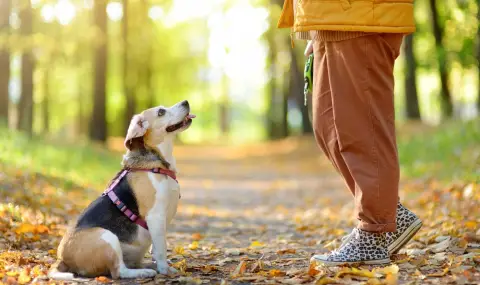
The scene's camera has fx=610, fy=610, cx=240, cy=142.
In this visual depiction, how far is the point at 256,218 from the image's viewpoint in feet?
30.5

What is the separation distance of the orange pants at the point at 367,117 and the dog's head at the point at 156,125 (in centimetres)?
135

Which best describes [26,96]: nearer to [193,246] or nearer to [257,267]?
[193,246]

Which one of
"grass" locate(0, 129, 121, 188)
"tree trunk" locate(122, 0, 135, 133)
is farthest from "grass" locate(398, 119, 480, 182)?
"tree trunk" locate(122, 0, 135, 133)

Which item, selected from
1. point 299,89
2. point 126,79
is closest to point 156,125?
point 299,89

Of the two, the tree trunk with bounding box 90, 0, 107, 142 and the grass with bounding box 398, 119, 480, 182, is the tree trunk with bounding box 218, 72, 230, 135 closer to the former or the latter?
the tree trunk with bounding box 90, 0, 107, 142

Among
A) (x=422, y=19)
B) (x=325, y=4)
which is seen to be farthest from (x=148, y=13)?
(x=325, y=4)

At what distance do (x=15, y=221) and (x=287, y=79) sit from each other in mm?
28242

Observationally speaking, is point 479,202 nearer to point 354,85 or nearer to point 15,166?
point 354,85

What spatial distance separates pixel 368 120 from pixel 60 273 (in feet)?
8.43

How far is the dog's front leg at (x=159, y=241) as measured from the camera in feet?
15.7

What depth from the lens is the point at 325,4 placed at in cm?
448

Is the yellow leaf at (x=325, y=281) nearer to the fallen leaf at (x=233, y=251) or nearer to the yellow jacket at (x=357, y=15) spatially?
the fallen leaf at (x=233, y=251)

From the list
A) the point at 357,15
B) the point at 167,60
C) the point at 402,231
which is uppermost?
the point at 167,60

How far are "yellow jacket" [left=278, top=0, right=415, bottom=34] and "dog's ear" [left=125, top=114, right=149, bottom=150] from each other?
155cm
